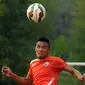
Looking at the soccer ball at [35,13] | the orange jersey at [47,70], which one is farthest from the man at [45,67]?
the soccer ball at [35,13]

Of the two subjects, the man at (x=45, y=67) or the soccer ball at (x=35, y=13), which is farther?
the soccer ball at (x=35, y=13)

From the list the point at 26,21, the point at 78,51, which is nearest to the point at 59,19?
the point at 78,51

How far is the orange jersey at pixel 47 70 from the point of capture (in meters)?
5.36

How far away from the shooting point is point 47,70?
5.40 meters

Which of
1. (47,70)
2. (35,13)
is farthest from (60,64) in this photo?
(35,13)

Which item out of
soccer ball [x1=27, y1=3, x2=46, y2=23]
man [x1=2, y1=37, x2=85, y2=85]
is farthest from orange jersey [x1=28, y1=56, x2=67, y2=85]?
soccer ball [x1=27, y1=3, x2=46, y2=23]

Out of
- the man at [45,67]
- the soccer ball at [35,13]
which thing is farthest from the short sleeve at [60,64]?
the soccer ball at [35,13]

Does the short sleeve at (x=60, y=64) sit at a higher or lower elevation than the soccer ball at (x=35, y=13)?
lower

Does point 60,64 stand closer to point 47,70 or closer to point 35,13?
point 47,70

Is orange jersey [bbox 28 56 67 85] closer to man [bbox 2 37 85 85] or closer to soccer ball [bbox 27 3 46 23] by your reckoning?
man [bbox 2 37 85 85]

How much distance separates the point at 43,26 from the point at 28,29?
1.92 metres

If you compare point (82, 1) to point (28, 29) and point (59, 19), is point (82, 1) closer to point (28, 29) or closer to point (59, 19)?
point (28, 29)

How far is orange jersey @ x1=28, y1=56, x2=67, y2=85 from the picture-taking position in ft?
17.6

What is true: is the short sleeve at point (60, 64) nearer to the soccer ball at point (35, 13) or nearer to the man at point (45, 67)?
the man at point (45, 67)
